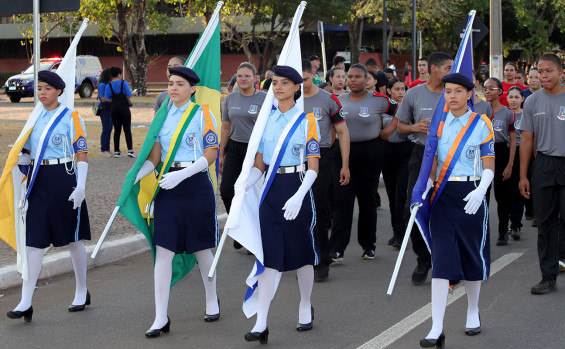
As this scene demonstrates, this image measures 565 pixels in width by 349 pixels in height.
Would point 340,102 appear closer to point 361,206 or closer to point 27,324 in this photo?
point 361,206

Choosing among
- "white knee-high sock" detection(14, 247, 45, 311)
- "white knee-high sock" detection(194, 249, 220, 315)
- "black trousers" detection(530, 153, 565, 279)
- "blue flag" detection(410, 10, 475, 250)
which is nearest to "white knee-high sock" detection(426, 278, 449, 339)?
"blue flag" detection(410, 10, 475, 250)

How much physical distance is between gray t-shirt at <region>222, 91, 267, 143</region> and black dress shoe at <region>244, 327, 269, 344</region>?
364 centimetres

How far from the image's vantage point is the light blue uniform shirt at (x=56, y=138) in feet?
21.5

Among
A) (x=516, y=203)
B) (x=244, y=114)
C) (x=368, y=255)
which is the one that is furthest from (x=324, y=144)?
(x=516, y=203)

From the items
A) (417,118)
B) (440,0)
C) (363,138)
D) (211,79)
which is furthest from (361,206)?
(440,0)

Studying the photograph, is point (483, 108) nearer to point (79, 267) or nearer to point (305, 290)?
point (305, 290)

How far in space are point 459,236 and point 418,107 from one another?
2.56 m

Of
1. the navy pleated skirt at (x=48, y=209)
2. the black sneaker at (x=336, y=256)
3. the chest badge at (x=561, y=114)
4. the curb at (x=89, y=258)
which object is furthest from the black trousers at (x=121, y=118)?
the chest badge at (x=561, y=114)

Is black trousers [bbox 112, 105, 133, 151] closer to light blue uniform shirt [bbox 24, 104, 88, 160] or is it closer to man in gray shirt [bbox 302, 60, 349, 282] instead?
man in gray shirt [bbox 302, 60, 349, 282]

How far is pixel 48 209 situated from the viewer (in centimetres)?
658

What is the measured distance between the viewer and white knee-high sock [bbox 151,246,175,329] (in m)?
6.09

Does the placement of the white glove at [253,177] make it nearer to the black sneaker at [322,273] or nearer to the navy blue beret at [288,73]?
the navy blue beret at [288,73]

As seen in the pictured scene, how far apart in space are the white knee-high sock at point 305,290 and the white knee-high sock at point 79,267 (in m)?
1.82

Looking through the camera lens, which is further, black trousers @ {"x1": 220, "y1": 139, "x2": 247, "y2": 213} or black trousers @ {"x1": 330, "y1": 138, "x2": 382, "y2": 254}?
black trousers @ {"x1": 220, "y1": 139, "x2": 247, "y2": 213}
